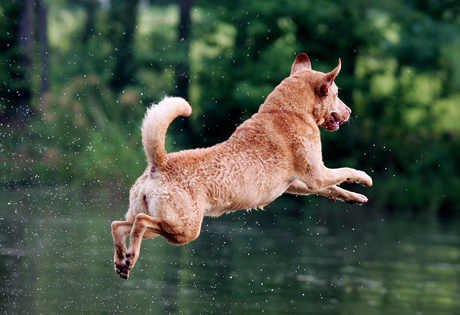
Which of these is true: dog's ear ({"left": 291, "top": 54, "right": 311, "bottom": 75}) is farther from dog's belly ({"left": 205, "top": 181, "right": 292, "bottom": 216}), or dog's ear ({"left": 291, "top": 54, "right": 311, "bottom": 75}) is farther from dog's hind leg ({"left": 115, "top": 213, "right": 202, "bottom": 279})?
dog's hind leg ({"left": 115, "top": 213, "right": 202, "bottom": 279})

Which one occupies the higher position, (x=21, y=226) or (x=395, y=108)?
(x=395, y=108)

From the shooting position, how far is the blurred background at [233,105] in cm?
1769

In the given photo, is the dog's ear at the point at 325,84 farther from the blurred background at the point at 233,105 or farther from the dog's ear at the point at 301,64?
the blurred background at the point at 233,105

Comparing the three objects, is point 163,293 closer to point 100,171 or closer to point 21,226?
point 21,226

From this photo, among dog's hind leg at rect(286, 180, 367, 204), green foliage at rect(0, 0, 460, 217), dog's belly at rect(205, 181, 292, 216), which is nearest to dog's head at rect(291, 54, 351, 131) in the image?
dog's hind leg at rect(286, 180, 367, 204)

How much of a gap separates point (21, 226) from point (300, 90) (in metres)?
9.08

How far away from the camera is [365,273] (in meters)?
13.8

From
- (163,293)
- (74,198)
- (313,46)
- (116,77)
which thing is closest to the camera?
(163,293)

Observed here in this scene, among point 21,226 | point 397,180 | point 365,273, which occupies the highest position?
point 397,180

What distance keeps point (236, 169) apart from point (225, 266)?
6.80 metres

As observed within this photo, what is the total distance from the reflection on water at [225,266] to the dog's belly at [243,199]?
308cm

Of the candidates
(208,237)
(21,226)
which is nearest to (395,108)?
(208,237)

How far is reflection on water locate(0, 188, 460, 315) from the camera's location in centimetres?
995

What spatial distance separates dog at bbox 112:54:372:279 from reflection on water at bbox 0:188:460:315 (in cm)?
308
